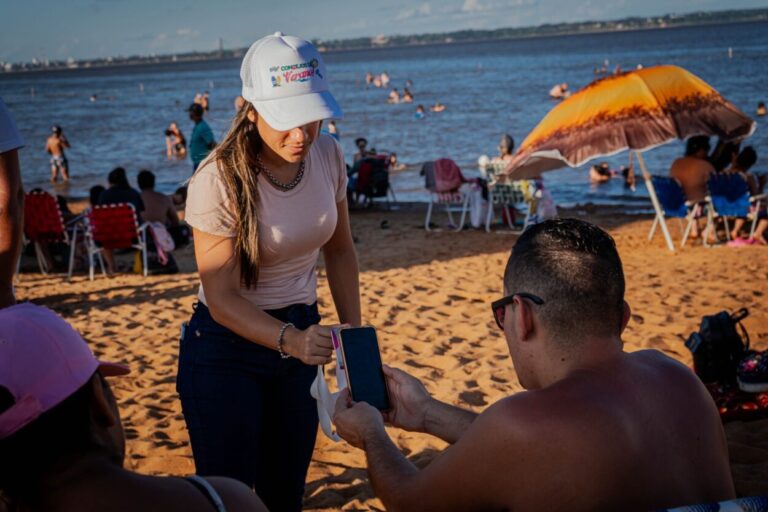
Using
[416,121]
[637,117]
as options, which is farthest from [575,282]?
[416,121]

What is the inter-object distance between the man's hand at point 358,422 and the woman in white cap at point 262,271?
0.71 ft

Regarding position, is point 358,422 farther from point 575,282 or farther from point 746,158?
point 746,158

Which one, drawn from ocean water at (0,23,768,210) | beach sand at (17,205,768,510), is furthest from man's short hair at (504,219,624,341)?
Answer: beach sand at (17,205,768,510)

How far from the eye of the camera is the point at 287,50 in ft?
8.34

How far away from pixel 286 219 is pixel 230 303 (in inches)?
12.6

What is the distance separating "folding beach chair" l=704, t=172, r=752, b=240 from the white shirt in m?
8.57

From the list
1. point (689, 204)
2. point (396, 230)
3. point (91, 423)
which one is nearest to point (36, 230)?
point (396, 230)

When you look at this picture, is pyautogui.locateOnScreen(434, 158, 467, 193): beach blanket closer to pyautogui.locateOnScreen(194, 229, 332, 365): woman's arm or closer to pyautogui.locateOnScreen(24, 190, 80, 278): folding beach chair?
pyautogui.locateOnScreen(24, 190, 80, 278): folding beach chair

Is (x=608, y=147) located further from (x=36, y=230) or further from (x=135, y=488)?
(x=135, y=488)

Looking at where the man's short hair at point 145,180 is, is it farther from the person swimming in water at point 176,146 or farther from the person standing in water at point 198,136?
the person swimming in water at point 176,146

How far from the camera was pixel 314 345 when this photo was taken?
97.0 inches

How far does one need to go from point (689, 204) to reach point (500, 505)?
29.1 feet

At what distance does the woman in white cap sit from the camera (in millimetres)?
2510

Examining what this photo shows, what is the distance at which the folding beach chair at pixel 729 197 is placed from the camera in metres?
9.55
